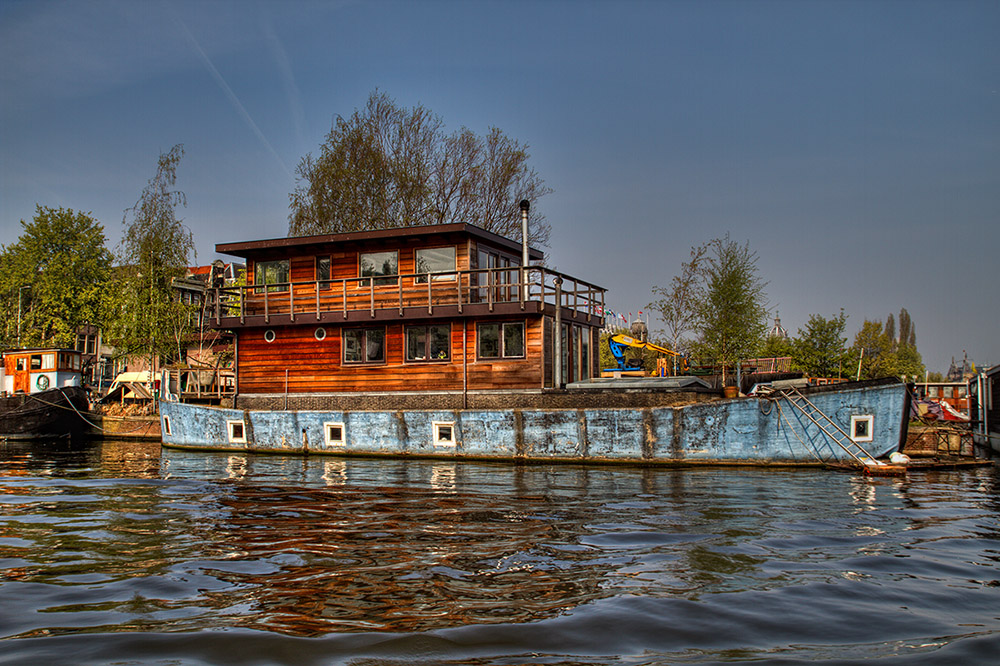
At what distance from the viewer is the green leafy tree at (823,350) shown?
33.6 metres

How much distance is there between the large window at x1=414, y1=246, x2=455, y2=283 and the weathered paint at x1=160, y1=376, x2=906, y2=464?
3992 millimetres

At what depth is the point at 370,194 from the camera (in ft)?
120

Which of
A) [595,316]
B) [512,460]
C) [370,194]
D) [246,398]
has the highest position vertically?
[370,194]

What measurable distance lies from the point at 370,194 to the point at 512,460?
72.7ft

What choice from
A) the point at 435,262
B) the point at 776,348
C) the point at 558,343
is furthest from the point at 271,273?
the point at 776,348

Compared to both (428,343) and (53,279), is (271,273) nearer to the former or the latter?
(428,343)

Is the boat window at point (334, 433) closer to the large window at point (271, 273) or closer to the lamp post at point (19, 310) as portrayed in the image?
the large window at point (271, 273)

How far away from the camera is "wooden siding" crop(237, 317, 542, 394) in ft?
63.6

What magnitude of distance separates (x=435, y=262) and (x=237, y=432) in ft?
26.0

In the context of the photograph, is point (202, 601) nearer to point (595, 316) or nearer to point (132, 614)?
point (132, 614)

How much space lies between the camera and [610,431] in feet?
57.3

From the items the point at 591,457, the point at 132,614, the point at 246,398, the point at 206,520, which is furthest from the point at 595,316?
the point at 132,614

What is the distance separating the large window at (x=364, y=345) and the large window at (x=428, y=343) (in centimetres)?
85

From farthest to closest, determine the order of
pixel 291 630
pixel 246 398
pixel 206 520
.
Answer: pixel 246 398 < pixel 206 520 < pixel 291 630
